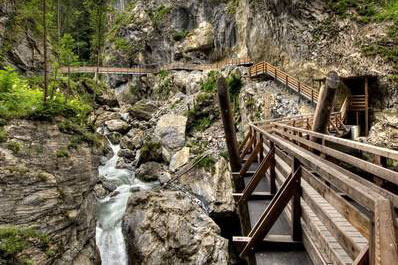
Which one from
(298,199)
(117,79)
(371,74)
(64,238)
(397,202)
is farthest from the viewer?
(117,79)

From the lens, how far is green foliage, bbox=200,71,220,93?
27469mm

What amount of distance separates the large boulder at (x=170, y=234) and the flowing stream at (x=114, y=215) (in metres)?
0.64

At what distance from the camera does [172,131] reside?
23.7 m

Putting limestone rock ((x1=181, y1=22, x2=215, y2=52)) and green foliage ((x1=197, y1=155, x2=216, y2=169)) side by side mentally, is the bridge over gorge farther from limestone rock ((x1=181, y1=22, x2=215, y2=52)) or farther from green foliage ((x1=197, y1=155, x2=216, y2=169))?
limestone rock ((x1=181, y1=22, x2=215, y2=52))

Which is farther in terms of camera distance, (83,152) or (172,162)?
(172,162)

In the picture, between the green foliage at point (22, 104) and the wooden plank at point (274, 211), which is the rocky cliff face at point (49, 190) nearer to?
the green foliage at point (22, 104)

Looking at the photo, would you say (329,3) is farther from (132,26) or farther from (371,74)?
(132,26)

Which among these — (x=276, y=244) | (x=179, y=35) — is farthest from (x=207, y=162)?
(x=179, y=35)

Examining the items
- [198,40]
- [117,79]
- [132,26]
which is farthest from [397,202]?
[132,26]

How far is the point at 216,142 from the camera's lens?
69.7 feet

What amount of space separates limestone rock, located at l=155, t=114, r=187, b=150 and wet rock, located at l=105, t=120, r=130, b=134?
630cm

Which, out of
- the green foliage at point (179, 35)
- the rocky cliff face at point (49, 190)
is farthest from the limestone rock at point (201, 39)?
the rocky cliff face at point (49, 190)

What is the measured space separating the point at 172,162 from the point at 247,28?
17780mm

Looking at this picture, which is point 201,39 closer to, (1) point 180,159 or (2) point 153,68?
(2) point 153,68
